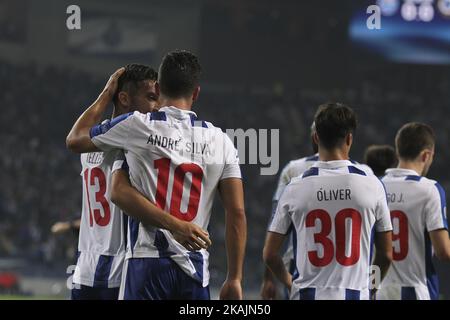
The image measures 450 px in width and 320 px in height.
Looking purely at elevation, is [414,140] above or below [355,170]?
above

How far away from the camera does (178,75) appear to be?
12.7ft

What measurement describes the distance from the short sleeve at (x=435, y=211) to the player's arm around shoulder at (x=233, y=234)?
5.94ft

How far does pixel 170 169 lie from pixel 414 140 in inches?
86.2

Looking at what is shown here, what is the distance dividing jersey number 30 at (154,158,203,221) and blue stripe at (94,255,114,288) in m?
0.89

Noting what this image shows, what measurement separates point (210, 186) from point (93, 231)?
40.0 inches

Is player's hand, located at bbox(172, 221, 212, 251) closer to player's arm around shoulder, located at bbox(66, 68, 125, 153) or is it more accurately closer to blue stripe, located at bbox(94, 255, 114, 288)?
player's arm around shoulder, located at bbox(66, 68, 125, 153)

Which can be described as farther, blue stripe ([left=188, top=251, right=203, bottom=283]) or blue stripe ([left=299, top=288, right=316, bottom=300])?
blue stripe ([left=299, top=288, right=316, bottom=300])

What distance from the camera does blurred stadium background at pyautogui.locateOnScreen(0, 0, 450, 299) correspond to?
23141mm

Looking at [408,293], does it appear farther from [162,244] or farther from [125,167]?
[125,167]

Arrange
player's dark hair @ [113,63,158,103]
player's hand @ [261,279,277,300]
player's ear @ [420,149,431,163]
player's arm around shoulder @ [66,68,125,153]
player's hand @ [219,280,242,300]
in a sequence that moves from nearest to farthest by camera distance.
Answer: player's hand @ [219,280,242,300] < player's arm around shoulder @ [66,68,125,153] < player's dark hair @ [113,63,158,103] < player's ear @ [420,149,431,163] < player's hand @ [261,279,277,300]

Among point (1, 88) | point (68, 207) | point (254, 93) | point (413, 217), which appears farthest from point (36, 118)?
point (413, 217)

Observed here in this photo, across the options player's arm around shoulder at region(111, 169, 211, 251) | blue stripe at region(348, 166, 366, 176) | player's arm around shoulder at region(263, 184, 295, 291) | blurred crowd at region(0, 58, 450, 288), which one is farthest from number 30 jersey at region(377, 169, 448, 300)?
blurred crowd at region(0, 58, 450, 288)

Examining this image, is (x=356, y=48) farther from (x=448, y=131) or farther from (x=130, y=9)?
(x=130, y=9)

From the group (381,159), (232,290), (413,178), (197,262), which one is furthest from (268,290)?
(232,290)
